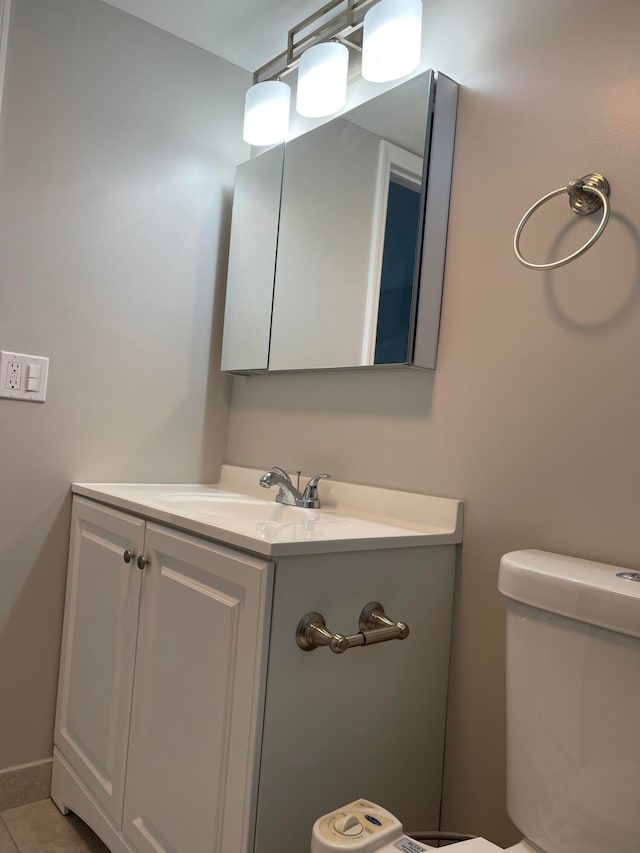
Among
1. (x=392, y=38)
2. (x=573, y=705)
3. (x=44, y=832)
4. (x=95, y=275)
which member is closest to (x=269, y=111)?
(x=392, y=38)

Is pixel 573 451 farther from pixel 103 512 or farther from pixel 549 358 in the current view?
pixel 103 512

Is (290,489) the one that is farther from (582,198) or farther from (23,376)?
(582,198)

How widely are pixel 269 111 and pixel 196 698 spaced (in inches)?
60.2

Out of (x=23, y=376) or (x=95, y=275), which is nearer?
(x=23, y=376)

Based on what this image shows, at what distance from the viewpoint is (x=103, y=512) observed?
1.52 meters

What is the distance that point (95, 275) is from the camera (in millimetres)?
1729

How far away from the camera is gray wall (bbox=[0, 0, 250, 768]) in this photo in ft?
5.30

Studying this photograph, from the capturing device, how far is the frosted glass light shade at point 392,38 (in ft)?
4.66

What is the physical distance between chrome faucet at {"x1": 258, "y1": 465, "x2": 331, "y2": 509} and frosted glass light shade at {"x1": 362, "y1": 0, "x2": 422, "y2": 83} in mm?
957

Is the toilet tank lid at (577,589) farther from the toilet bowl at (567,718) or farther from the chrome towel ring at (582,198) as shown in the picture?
the chrome towel ring at (582,198)

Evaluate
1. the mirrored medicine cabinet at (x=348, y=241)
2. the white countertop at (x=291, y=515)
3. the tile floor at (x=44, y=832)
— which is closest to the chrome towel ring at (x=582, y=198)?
the mirrored medicine cabinet at (x=348, y=241)

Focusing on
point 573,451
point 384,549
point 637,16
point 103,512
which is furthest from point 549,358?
point 103,512

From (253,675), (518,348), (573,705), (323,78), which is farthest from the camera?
(323,78)

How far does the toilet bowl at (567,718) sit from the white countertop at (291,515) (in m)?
0.29
